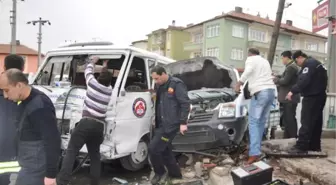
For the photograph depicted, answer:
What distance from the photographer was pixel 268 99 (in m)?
5.43

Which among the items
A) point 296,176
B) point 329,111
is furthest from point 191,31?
point 296,176

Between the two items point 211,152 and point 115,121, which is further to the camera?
point 211,152

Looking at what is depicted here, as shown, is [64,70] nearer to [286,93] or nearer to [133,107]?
[133,107]

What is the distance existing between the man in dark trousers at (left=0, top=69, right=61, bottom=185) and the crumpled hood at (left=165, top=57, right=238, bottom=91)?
416 centimetres

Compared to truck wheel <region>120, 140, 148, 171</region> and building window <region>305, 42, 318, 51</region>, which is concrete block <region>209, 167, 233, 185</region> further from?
building window <region>305, 42, 318, 51</region>

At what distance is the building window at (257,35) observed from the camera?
46.8 m

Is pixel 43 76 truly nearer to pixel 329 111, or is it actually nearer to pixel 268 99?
pixel 268 99

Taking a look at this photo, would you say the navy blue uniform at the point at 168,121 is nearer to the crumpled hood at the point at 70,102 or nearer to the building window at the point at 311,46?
the crumpled hood at the point at 70,102

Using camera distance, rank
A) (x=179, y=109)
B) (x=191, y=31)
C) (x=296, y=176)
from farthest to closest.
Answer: (x=191, y=31)
(x=179, y=109)
(x=296, y=176)

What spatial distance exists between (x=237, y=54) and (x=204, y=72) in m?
39.6

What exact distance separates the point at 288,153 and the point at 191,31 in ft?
162

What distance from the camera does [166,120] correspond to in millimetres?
5172

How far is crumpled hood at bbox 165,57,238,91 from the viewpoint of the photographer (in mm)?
7234

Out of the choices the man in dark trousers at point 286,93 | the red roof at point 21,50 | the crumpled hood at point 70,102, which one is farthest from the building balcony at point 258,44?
the crumpled hood at point 70,102
